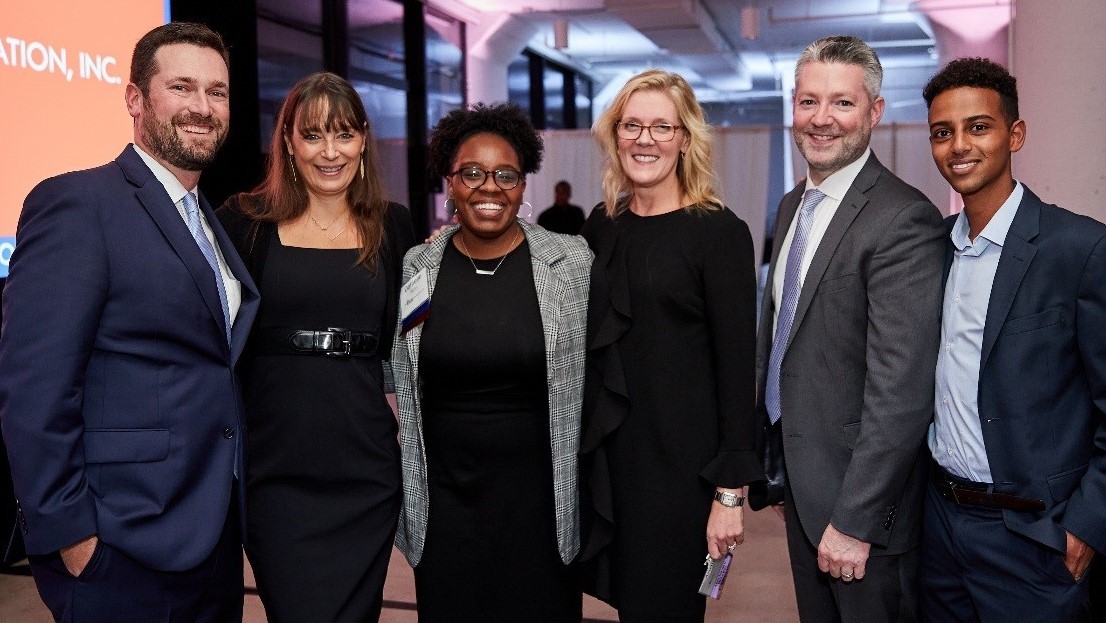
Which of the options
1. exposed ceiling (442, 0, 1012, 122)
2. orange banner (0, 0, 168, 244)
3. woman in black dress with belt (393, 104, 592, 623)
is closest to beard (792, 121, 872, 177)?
woman in black dress with belt (393, 104, 592, 623)

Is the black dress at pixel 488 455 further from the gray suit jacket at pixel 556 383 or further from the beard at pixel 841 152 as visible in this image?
the beard at pixel 841 152

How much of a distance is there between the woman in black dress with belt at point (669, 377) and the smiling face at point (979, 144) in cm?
47

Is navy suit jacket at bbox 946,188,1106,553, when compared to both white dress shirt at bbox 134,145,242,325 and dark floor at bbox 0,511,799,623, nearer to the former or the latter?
white dress shirt at bbox 134,145,242,325

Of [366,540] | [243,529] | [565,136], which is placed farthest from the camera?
[565,136]

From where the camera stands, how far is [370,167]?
2350 mm

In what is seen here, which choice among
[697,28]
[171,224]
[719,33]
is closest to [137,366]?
[171,224]

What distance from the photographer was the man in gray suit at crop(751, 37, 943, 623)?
1.88 meters

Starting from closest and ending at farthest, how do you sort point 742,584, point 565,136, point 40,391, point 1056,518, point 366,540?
1. point 40,391
2. point 1056,518
3. point 366,540
4. point 742,584
5. point 565,136

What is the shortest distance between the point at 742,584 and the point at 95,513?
116 inches

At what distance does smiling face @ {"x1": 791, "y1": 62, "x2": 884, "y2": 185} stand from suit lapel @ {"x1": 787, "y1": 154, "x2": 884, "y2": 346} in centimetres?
9

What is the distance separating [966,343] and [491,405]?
3.50ft

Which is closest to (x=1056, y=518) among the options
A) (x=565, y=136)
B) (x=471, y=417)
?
(x=471, y=417)

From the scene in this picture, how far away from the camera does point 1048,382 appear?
1781 millimetres

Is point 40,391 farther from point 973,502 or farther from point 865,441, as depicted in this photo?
point 973,502
